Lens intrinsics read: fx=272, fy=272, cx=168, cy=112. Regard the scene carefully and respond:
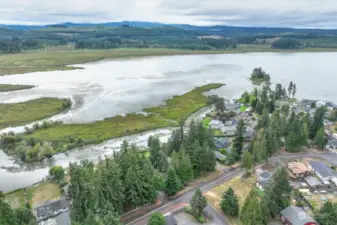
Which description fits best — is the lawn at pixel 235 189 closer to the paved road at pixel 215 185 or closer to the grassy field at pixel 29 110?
the paved road at pixel 215 185

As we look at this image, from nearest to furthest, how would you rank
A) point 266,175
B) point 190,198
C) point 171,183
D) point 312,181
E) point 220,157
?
point 171,183, point 190,198, point 312,181, point 266,175, point 220,157

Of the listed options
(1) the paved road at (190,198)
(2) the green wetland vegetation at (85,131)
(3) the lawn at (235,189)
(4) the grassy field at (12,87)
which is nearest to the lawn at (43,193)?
(2) the green wetland vegetation at (85,131)

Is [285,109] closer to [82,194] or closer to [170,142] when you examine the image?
[170,142]

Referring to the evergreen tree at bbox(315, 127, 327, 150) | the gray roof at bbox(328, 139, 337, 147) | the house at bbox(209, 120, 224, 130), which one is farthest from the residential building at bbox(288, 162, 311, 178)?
the house at bbox(209, 120, 224, 130)

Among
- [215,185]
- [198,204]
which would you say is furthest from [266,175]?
[198,204]

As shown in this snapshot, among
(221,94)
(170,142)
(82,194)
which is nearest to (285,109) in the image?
(221,94)

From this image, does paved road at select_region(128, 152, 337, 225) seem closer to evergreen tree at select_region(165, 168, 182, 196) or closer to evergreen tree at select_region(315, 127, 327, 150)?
evergreen tree at select_region(165, 168, 182, 196)

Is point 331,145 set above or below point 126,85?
above

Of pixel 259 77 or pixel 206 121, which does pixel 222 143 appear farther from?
pixel 259 77
